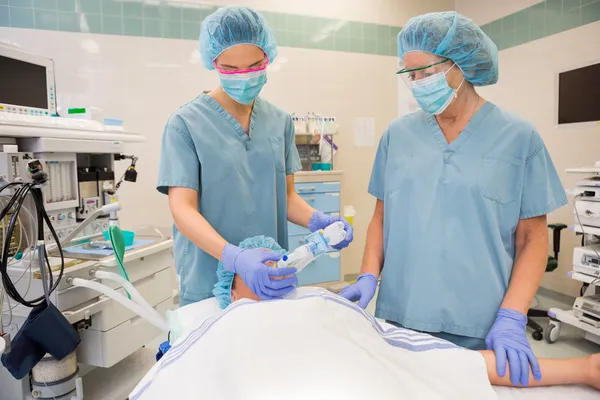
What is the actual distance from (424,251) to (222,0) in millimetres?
3338

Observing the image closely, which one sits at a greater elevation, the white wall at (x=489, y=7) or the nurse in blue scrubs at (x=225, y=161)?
the white wall at (x=489, y=7)

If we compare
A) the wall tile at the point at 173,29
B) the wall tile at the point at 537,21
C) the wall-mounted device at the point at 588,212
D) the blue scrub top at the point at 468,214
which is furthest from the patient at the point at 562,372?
the wall tile at the point at 173,29

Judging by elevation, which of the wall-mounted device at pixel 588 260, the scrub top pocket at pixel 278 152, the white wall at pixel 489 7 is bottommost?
the wall-mounted device at pixel 588 260

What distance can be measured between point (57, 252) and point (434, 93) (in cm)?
173

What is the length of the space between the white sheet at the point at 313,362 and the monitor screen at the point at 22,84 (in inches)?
62.2

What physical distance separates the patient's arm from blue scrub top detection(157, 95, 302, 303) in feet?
2.47

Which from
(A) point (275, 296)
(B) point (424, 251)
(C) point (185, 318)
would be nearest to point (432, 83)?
(B) point (424, 251)

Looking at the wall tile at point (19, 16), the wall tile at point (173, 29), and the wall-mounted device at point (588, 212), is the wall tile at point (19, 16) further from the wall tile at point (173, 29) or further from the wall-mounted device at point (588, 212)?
the wall-mounted device at point (588, 212)

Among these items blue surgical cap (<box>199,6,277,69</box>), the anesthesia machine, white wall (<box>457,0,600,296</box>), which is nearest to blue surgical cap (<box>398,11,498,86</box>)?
blue surgical cap (<box>199,6,277,69</box>)

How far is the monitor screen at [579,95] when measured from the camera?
9.02 feet

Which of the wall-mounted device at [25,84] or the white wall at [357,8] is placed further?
the white wall at [357,8]

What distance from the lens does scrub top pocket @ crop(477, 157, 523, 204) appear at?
1.12 metres

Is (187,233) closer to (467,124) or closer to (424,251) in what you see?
(424,251)

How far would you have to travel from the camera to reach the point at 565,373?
3.54 feet
